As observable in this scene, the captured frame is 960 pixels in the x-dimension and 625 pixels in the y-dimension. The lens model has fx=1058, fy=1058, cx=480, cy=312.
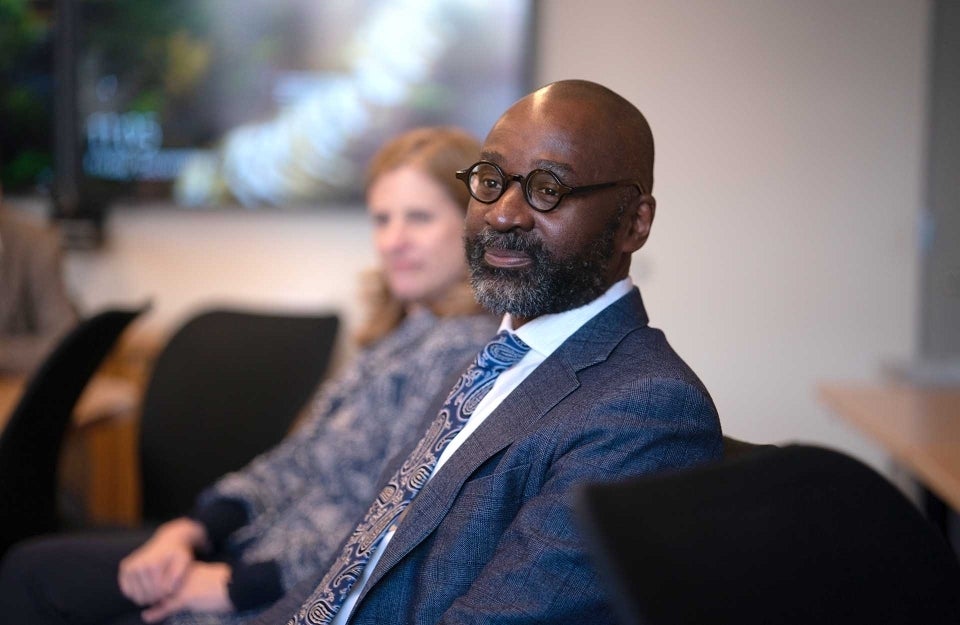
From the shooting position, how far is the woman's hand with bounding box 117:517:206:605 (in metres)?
1.67

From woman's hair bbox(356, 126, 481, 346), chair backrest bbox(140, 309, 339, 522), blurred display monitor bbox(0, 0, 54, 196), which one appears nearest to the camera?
woman's hair bbox(356, 126, 481, 346)

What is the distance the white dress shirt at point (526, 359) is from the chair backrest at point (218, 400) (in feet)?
4.22

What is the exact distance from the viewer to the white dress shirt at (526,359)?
1196 millimetres

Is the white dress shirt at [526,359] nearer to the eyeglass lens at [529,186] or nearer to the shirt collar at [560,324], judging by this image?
the shirt collar at [560,324]

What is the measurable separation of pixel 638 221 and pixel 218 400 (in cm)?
156

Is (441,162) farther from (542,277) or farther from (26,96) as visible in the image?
(26,96)

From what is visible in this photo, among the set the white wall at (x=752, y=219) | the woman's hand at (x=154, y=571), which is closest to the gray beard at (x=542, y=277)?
the white wall at (x=752, y=219)

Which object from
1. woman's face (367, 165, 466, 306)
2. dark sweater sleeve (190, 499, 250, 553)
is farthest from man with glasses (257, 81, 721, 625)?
woman's face (367, 165, 466, 306)

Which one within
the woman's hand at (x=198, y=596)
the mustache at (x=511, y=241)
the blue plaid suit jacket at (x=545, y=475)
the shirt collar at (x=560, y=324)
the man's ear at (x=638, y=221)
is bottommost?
the woman's hand at (x=198, y=596)

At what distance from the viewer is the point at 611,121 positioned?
114 centimetres

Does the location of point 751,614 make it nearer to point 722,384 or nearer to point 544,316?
point 544,316

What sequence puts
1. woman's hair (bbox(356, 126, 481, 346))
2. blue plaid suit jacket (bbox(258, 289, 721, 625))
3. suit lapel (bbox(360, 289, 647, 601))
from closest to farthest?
blue plaid suit jacket (bbox(258, 289, 721, 625)) < suit lapel (bbox(360, 289, 647, 601)) < woman's hair (bbox(356, 126, 481, 346))

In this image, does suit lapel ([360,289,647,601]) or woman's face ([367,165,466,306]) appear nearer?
suit lapel ([360,289,647,601])

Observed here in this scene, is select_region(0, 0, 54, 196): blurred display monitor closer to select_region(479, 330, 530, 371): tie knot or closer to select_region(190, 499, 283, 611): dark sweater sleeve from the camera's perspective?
select_region(190, 499, 283, 611): dark sweater sleeve
